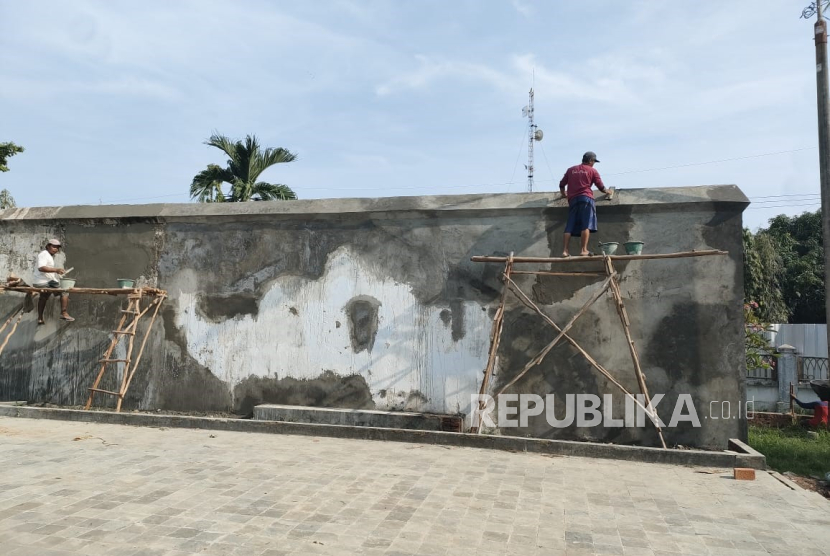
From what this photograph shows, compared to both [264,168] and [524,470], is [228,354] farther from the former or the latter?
[264,168]

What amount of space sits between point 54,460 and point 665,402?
649cm

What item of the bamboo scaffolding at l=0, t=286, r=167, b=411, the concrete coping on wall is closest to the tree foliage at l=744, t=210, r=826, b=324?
the concrete coping on wall

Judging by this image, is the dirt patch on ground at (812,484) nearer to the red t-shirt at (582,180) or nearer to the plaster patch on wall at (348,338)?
the plaster patch on wall at (348,338)

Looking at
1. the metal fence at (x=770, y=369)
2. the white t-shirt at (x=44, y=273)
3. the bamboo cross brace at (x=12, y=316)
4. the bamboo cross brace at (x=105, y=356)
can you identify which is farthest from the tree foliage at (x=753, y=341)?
the bamboo cross brace at (x=12, y=316)

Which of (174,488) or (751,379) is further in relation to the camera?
(751,379)

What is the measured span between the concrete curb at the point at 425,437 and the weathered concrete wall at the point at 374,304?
25.7 inches

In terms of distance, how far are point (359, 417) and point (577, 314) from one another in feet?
9.62

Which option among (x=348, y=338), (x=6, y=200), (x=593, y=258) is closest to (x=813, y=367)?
(x=593, y=258)

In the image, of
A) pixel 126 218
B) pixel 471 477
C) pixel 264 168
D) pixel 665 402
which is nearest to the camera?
pixel 471 477

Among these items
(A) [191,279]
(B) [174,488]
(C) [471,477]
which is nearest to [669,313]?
(C) [471,477]

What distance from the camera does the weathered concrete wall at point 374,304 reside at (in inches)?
284

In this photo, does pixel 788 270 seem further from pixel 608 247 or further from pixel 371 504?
pixel 371 504

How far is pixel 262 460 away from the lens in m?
5.92

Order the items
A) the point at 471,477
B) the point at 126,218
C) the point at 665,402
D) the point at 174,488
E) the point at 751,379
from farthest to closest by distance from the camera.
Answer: the point at 751,379, the point at 126,218, the point at 665,402, the point at 471,477, the point at 174,488
